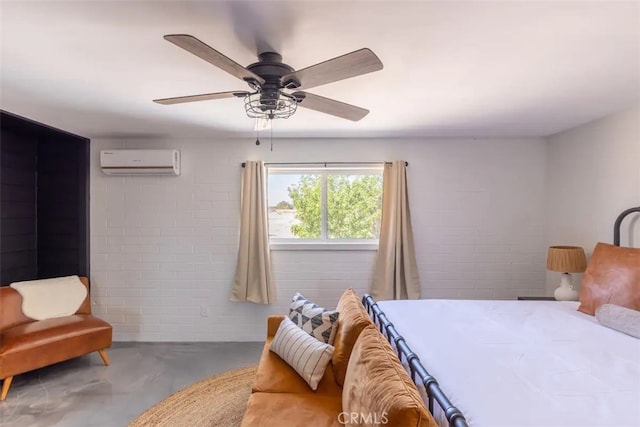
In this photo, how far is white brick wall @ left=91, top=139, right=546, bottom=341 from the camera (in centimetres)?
368

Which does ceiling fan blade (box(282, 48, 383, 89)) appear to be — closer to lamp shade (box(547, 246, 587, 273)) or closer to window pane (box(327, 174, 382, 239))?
window pane (box(327, 174, 382, 239))

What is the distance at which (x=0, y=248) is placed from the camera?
10.7 ft

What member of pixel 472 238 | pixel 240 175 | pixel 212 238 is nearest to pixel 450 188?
pixel 472 238

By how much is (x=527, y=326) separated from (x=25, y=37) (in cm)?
305

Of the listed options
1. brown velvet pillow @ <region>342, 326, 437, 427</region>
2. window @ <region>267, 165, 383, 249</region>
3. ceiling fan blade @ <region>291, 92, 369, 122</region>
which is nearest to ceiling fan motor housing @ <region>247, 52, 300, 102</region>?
ceiling fan blade @ <region>291, 92, 369, 122</region>

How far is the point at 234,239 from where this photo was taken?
3.69 m

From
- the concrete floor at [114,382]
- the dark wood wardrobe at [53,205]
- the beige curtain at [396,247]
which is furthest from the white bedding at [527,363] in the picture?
the dark wood wardrobe at [53,205]

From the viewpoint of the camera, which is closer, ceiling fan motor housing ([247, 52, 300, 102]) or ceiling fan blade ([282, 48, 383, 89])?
ceiling fan blade ([282, 48, 383, 89])

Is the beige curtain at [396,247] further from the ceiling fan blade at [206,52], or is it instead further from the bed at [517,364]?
the ceiling fan blade at [206,52]

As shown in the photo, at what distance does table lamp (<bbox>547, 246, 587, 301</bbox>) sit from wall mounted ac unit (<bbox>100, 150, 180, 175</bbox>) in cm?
370

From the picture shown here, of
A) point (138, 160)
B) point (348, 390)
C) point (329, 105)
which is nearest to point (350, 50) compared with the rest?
point (329, 105)

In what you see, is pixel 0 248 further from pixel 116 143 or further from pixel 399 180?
pixel 399 180

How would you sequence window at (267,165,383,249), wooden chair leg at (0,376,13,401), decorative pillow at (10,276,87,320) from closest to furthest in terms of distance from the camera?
1. wooden chair leg at (0,376,13,401)
2. decorative pillow at (10,276,87,320)
3. window at (267,165,383,249)

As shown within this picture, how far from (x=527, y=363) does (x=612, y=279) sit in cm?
127
